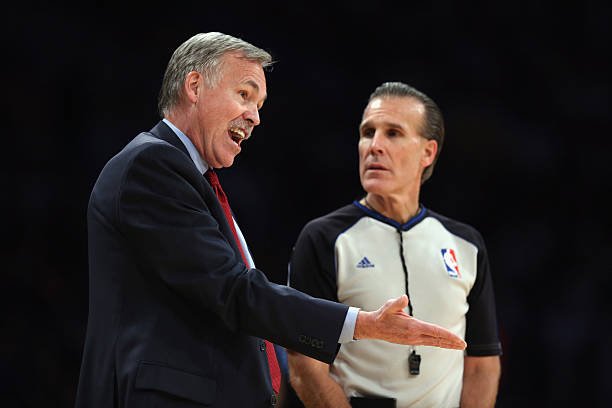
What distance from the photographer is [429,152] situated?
8.55 ft

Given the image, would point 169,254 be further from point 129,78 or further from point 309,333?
point 129,78

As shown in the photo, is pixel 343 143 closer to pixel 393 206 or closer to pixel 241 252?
pixel 393 206

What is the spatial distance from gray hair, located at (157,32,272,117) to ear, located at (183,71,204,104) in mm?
14

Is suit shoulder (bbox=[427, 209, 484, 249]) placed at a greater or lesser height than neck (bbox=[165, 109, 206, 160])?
lesser

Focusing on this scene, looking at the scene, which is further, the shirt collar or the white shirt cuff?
the shirt collar

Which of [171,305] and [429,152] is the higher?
[429,152]

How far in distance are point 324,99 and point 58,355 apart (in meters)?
2.60

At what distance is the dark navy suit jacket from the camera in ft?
4.86

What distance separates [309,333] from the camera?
5.04 feet

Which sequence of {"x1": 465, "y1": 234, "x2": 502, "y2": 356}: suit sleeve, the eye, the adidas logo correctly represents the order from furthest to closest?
the eye, {"x1": 465, "y1": 234, "x2": 502, "y2": 356}: suit sleeve, the adidas logo

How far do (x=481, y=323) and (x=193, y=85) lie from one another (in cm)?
133

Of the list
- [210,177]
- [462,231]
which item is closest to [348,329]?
[210,177]

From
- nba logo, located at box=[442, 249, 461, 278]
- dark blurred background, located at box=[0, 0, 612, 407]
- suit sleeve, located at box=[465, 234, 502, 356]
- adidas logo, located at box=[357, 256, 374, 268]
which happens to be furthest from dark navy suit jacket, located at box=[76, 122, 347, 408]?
dark blurred background, located at box=[0, 0, 612, 407]

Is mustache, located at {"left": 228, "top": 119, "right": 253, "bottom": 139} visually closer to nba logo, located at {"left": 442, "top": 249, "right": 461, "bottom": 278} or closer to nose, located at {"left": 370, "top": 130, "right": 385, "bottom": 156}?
nose, located at {"left": 370, "top": 130, "right": 385, "bottom": 156}
